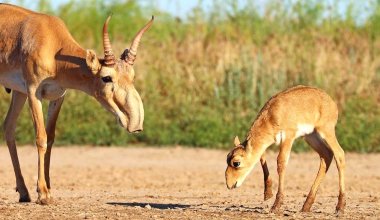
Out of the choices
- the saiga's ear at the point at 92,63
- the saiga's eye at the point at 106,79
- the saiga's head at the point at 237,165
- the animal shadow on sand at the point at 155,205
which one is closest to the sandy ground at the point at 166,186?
the animal shadow on sand at the point at 155,205

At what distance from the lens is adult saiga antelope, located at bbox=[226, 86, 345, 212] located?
34.6 ft

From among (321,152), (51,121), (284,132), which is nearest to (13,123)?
(51,121)

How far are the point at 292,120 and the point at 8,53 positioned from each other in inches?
123

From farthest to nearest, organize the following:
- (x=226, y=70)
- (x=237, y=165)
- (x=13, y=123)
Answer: (x=226, y=70) → (x=13, y=123) → (x=237, y=165)

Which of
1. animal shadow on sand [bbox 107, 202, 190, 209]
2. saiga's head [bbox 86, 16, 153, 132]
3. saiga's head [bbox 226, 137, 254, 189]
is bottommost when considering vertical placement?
animal shadow on sand [bbox 107, 202, 190, 209]

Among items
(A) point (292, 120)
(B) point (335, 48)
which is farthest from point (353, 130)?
(A) point (292, 120)

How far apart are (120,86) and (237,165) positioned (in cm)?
145

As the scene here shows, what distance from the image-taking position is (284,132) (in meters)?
10.6

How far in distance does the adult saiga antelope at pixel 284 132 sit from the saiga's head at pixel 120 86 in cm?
104

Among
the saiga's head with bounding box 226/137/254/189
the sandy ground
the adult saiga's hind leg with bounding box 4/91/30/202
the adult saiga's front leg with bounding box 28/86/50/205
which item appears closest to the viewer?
the saiga's head with bounding box 226/137/254/189

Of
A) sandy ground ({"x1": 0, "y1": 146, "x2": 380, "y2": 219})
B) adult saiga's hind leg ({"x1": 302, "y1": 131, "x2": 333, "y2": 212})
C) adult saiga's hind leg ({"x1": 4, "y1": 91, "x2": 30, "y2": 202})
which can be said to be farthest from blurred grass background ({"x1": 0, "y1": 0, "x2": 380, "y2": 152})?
adult saiga's hind leg ({"x1": 302, "y1": 131, "x2": 333, "y2": 212})

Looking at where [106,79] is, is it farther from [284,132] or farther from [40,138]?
[284,132]

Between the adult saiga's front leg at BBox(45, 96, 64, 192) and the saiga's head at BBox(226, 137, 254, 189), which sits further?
the adult saiga's front leg at BBox(45, 96, 64, 192)

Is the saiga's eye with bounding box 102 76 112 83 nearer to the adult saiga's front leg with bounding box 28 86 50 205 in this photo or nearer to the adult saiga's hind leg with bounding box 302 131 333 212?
the adult saiga's front leg with bounding box 28 86 50 205
